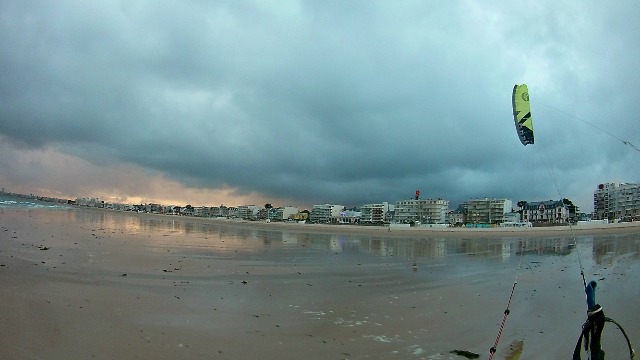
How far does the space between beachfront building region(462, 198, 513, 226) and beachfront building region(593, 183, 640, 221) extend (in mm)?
37119

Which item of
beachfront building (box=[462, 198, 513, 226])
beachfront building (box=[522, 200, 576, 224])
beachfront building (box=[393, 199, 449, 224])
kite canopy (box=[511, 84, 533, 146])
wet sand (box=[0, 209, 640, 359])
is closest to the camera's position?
wet sand (box=[0, 209, 640, 359])

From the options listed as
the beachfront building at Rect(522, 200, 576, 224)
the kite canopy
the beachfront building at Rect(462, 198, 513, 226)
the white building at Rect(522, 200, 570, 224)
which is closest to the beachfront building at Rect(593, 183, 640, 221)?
the beachfront building at Rect(522, 200, 576, 224)

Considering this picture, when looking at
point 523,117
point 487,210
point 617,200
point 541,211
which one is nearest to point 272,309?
point 523,117

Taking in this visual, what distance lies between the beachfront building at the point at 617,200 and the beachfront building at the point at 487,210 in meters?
37.1

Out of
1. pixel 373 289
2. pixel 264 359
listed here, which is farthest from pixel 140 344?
pixel 373 289

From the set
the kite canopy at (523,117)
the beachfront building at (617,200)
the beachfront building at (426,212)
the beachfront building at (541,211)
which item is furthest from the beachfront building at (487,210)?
the kite canopy at (523,117)

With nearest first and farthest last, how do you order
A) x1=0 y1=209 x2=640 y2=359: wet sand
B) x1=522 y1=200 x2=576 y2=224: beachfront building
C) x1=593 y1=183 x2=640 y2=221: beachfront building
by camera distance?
x1=0 y1=209 x2=640 y2=359: wet sand, x1=593 y1=183 x2=640 y2=221: beachfront building, x1=522 y1=200 x2=576 y2=224: beachfront building

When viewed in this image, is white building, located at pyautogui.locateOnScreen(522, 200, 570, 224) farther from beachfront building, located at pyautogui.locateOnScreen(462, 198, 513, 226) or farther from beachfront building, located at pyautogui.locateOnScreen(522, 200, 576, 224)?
beachfront building, located at pyautogui.locateOnScreen(462, 198, 513, 226)

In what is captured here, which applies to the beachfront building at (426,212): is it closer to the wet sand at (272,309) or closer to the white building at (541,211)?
the white building at (541,211)

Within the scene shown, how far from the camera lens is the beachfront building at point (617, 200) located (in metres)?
127

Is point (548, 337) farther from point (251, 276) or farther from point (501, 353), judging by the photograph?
point (251, 276)

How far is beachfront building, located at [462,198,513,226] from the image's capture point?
17950 cm

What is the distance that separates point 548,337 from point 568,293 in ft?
17.2

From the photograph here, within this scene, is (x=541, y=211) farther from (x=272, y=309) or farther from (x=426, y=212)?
(x=272, y=309)
